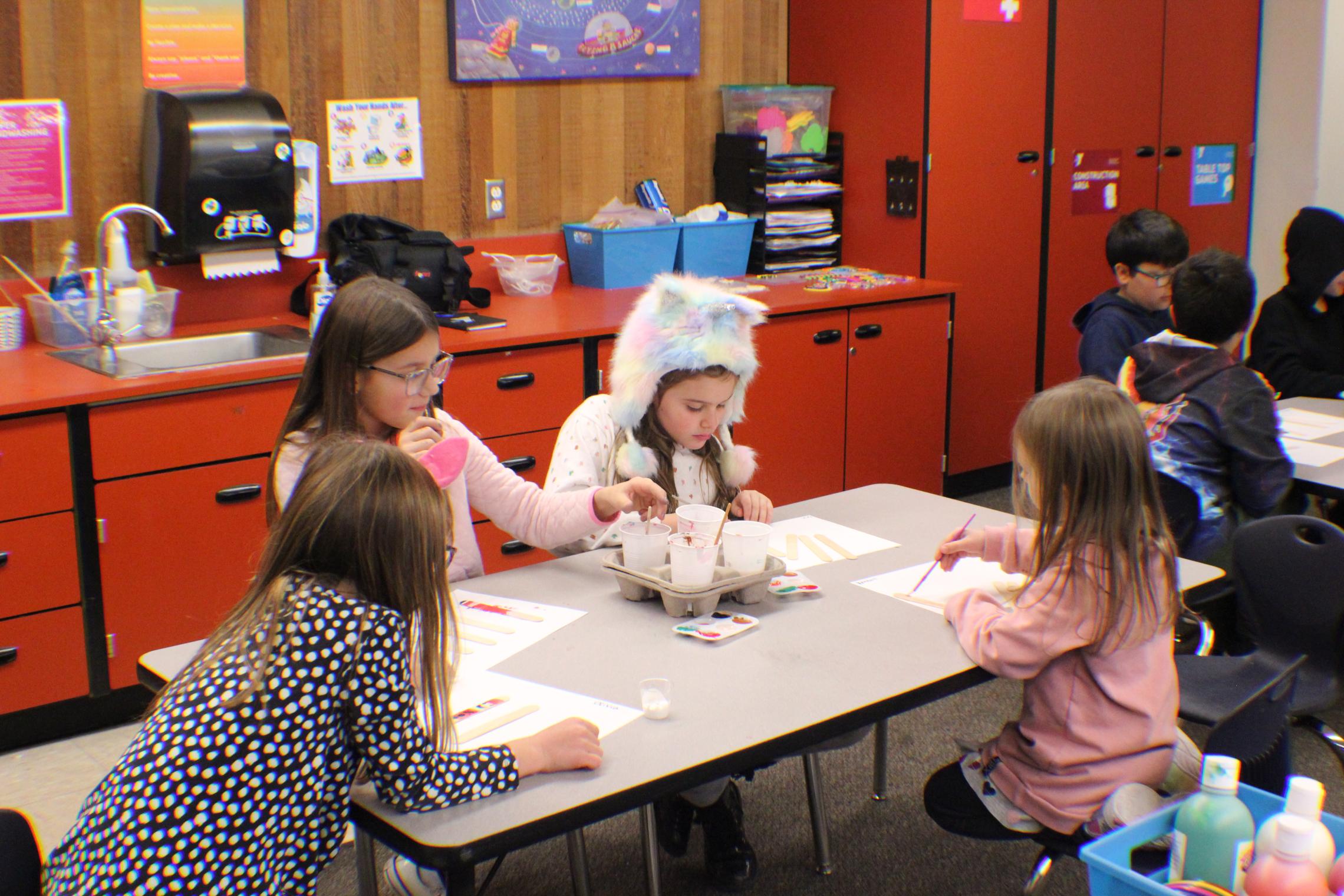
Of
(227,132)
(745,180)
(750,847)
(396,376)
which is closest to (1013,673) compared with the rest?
(750,847)

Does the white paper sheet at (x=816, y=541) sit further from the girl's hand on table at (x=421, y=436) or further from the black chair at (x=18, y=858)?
the black chair at (x=18, y=858)

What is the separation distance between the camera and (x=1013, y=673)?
1788mm

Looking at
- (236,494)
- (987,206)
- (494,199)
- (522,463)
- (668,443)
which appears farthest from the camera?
(987,206)

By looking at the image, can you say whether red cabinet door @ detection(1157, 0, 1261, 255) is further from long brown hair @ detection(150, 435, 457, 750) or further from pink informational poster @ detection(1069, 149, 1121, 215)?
long brown hair @ detection(150, 435, 457, 750)

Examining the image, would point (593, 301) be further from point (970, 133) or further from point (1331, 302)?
point (1331, 302)

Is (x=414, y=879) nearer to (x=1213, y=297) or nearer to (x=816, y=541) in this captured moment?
(x=816, y=541)

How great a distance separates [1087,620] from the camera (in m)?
1.77

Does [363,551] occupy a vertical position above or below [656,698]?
above

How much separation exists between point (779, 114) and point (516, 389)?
1.70 m

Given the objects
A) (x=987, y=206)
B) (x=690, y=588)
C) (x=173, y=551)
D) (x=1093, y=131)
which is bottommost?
(x=173, y=551)

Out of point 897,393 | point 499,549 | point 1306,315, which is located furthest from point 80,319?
point 1306,315

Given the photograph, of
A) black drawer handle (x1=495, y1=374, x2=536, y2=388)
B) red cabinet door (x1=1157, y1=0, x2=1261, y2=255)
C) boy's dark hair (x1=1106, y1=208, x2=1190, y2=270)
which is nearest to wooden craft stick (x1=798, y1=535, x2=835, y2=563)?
black drawer handle (x1=495, y1=374, x2=536, y2=388)

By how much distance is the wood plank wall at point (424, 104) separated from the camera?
3.29m

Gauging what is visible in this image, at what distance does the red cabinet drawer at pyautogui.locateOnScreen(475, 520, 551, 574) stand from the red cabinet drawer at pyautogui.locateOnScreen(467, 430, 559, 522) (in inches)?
1.6
